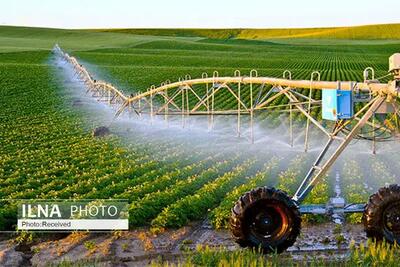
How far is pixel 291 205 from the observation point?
316 inches

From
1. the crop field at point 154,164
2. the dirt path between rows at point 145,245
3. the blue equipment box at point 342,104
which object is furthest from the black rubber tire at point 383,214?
the crop field at point 154,164

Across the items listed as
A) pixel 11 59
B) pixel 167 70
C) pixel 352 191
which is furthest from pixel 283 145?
pixel 11 59

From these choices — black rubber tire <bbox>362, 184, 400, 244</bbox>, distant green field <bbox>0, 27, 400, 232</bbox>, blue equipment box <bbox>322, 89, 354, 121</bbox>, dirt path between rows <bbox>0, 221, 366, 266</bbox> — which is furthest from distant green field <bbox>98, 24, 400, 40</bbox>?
black rubber tire <bbox>362, 184, 400, 244</bbox>

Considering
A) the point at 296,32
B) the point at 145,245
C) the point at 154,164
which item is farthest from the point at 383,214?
the point at 296,32

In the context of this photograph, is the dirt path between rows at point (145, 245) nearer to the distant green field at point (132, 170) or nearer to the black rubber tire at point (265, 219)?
the black rubber tire at point (265, 219)

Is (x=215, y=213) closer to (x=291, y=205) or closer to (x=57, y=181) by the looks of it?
Result: (x=291, y=205)

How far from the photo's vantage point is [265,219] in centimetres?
812

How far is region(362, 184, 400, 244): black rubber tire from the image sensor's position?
8.02 metres

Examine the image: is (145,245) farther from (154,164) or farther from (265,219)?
(154,164)

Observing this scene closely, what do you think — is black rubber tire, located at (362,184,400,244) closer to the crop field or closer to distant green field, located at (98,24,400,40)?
the crop field

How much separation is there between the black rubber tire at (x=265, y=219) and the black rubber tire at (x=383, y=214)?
3.18 feet

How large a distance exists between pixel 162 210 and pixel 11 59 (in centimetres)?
5505

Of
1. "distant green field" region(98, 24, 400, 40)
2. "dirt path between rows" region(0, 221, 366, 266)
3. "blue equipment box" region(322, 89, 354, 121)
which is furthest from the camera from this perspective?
"distant green field" region(98, 24, 400, 40)

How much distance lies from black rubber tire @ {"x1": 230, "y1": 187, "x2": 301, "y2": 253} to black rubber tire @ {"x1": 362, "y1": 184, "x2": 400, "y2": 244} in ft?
3.18
